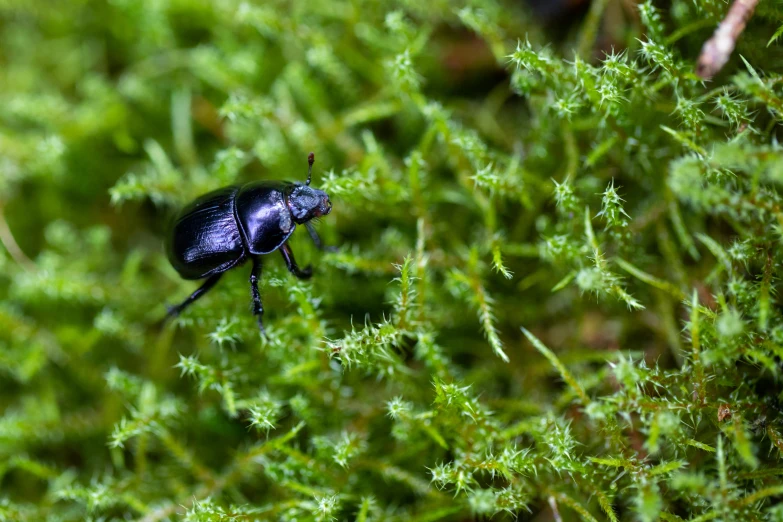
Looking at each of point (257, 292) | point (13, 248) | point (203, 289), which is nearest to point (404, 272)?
point (257, 292)

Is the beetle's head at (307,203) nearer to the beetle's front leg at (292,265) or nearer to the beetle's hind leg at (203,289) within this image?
the beetle's front leg at (292,265)

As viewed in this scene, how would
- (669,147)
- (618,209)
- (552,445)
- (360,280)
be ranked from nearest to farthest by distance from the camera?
1. (552,445)
2. (618,209)
3. (669,147)
4. (360,280)

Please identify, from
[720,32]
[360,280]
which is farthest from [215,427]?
[720,32]

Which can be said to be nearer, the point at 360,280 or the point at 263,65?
the point at 360,280

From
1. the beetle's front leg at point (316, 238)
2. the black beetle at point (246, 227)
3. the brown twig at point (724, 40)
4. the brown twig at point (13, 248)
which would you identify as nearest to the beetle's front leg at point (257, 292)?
the black beetle at point (246, 227)

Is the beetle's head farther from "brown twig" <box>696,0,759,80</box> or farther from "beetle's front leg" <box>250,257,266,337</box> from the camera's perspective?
"brown twig" <box>696,0,759,80</box>

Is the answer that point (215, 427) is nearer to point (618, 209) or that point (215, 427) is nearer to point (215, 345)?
point (215, 345)

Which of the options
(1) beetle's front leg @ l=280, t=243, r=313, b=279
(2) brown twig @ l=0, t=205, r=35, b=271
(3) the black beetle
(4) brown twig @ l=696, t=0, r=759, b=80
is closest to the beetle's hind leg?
(3) the black beetle
